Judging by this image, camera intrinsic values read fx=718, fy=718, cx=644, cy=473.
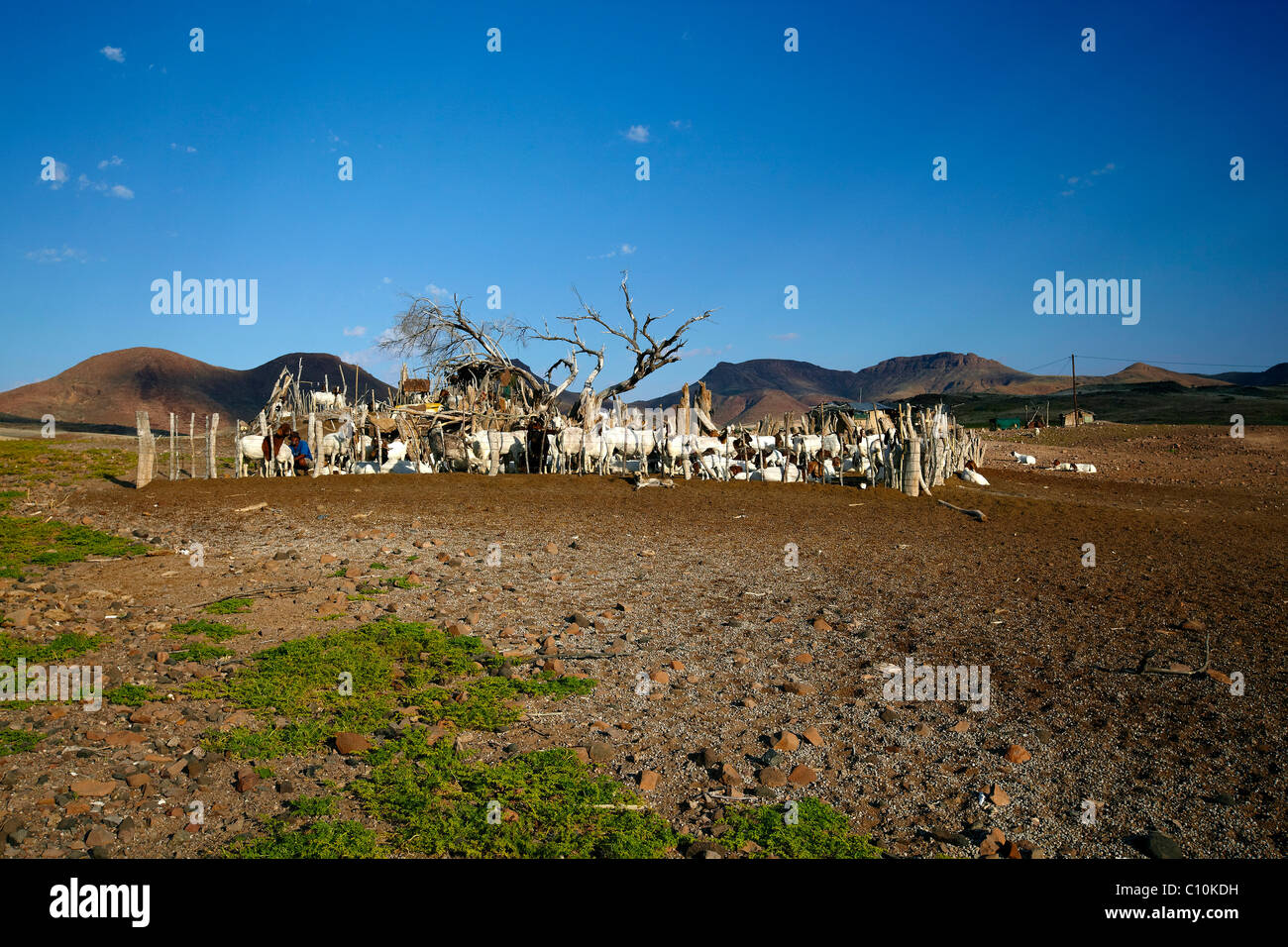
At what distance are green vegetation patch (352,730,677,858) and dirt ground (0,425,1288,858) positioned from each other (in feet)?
0.65

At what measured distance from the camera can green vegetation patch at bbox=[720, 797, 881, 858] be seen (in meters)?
3.63

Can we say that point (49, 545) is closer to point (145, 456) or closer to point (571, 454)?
point (145, 456)

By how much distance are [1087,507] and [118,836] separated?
16465mm

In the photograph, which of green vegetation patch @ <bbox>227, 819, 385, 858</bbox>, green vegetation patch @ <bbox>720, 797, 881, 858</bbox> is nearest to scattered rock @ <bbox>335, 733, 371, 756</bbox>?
green vegetation patch @ <bbox>227, 819, 385, 858</bbox>

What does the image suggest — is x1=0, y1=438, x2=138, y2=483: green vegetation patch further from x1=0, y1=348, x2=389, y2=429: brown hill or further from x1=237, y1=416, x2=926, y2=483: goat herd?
x1=0, y1=348, x2=389, y2=429: brown hill

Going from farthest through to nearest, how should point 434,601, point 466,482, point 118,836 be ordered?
1. point 466,482
2. point 434,601
3. point 118,836

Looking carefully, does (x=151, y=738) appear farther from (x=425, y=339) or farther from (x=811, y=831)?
(x=425, y=339)

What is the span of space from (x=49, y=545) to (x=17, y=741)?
7.45 metres

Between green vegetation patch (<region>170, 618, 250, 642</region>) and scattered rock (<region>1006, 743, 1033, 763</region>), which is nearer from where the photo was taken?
scattered rock (<region>1006, 743, 1033, 763</region>)

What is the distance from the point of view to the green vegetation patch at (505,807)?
3.56m

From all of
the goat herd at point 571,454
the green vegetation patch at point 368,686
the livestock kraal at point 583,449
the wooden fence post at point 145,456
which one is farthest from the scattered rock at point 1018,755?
the wooden fence post at point 145,456

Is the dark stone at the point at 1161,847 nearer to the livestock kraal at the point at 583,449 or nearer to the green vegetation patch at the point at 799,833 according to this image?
the green vegetation patch at the point at 799,833

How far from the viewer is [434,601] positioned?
7.93 m
